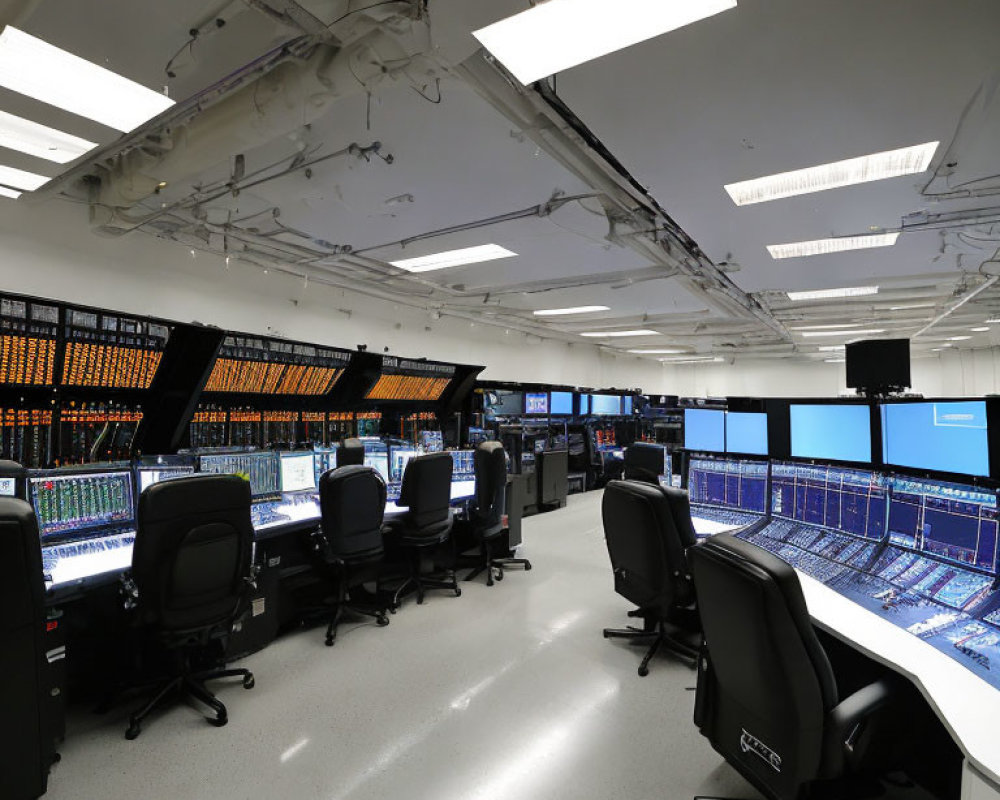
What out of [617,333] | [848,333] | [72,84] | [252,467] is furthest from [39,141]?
[848,333]

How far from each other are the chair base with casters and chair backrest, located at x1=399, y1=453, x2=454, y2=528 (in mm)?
1437

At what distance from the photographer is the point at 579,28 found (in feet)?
5.93

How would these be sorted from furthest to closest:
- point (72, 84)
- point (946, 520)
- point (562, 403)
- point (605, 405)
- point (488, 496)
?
1. point (605, 405)
2. point (562, 403)
3. point (488, 496)
4. point (72, 84)
5. point (946, 520)

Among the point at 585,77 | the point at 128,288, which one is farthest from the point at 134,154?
the point at 585,77

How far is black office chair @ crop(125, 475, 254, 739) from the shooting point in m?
2.12

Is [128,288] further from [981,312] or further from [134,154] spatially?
[981,312]

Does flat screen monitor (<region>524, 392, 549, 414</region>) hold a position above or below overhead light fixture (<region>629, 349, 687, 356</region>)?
below

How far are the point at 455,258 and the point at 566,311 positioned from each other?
3.00 meters

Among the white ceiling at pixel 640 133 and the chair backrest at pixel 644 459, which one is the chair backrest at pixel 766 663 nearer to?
the white ceiling at pixel 640 133

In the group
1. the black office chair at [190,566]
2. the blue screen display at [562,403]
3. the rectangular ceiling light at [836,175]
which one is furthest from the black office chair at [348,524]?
the blue screen display at [562,403]

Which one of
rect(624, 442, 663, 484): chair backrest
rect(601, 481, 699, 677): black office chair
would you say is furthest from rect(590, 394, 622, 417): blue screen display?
rect(601, 481, 699, 677): black office chair

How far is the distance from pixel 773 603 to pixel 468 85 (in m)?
2.30

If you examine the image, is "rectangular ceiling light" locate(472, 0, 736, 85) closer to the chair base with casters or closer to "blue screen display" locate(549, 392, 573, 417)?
the chair base with casters

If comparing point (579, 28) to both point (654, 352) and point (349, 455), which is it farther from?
point (654, 352)
